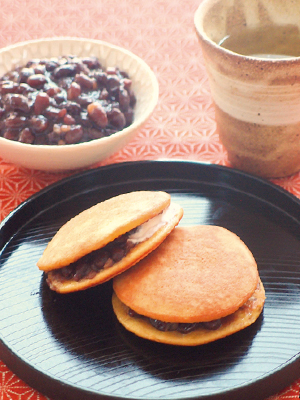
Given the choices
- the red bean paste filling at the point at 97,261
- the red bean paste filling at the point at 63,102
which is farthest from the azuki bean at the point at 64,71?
the red bean paste filling at the point at 97,261

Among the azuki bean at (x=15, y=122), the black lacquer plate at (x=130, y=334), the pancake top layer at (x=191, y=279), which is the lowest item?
the black lacquer plate at (x=130, y=334)

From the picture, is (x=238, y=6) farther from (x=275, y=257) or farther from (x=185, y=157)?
(x=275, y=257)

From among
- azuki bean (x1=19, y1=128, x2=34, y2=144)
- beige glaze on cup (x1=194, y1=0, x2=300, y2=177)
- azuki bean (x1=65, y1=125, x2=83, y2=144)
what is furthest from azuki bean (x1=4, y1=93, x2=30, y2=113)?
beige glaze on cup (x1=194, y1=0, x2=300, y2=177)

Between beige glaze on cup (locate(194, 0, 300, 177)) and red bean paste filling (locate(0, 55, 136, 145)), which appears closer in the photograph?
beige glaze on cup (locate(194, 0, 300, 177))

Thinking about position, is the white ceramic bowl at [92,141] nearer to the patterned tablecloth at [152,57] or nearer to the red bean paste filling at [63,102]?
the red bean paste filling at [63,102]

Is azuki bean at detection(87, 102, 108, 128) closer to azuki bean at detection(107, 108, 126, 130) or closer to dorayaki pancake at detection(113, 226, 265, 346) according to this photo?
azuki bean at detection(107, 108, 126, 130)

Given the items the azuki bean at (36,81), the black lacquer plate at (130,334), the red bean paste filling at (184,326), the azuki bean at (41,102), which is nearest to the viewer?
the black lacquer plate at (130,334)
